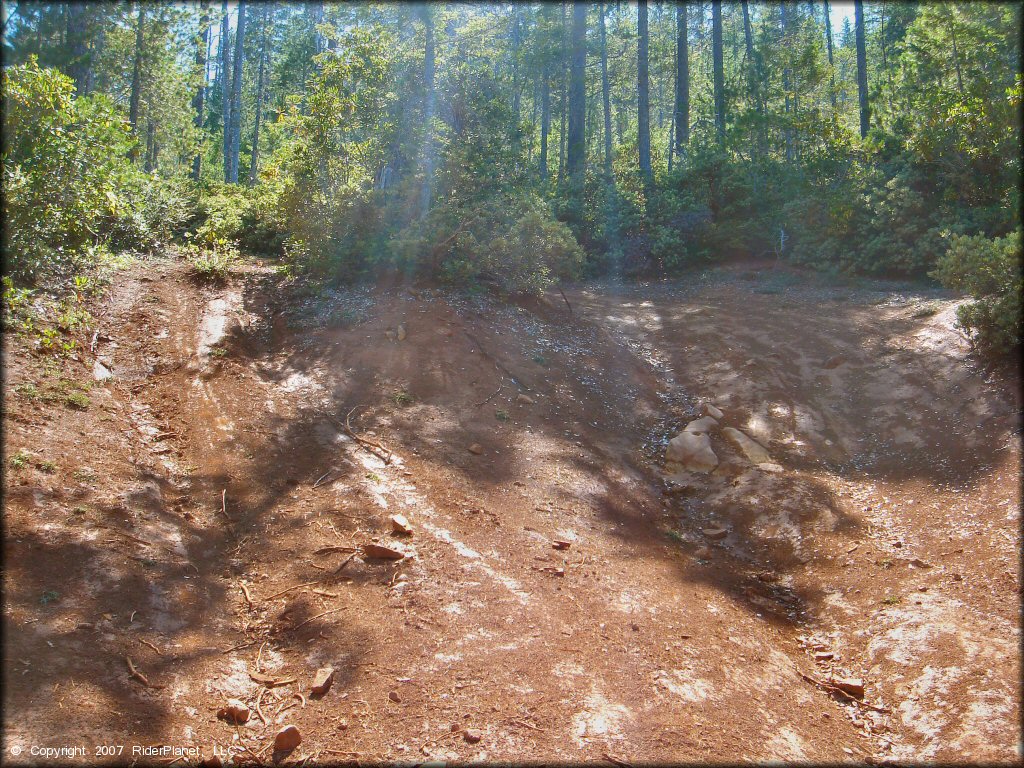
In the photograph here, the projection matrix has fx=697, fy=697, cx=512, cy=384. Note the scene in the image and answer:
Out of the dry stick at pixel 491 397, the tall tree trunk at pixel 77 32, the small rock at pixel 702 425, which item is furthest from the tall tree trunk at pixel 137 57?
the small rock at pixel 702 425

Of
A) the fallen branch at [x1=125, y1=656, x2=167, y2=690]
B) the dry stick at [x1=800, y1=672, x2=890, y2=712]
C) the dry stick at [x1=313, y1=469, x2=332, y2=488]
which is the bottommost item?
the dry stick at [x1=800, y1=672, x2=890, y2=712]

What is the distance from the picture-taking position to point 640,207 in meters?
18.5

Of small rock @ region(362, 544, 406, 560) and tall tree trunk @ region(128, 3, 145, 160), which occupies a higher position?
tall tree trunk @ region(128, 3, 145, 160)

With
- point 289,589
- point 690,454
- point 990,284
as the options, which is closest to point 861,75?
point 990,284

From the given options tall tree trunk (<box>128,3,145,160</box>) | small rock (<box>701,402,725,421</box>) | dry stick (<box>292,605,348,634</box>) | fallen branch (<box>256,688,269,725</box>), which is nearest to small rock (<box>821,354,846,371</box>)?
small rock (<box>701,402,725,421</box>)

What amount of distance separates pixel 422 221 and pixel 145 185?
546 cm

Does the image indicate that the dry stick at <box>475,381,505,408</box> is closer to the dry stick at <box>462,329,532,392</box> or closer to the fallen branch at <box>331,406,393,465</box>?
the dry stick at <box>462,329,532,392</box>

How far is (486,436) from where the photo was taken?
8.26 meters

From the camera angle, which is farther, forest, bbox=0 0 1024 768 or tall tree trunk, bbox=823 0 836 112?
tall tree trunk, bbox=823 0 836 112

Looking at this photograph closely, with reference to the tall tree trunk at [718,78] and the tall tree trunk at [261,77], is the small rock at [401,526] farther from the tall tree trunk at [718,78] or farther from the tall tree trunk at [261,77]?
the tall tree trunk at [261,77]

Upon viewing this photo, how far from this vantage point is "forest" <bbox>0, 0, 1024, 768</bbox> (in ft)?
14.0

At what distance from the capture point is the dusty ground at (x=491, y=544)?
13.5 feet

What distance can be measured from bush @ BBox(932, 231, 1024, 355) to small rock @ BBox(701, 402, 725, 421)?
3152 mm

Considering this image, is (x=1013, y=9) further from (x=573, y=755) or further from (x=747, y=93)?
(x=573, y=755)
